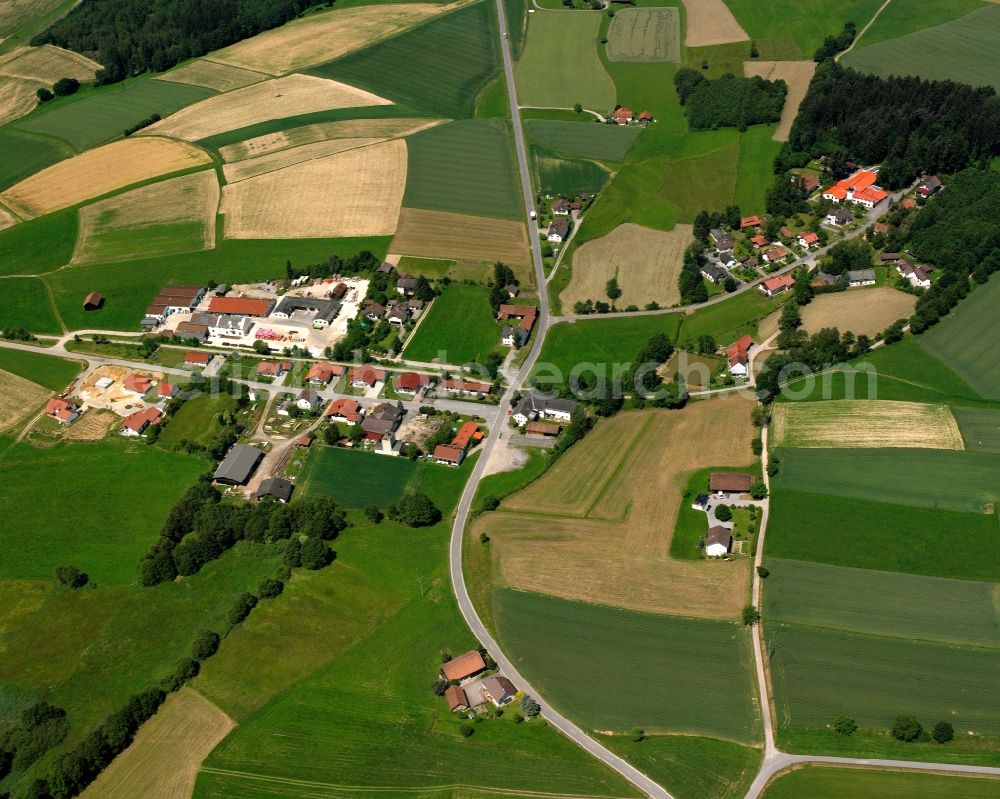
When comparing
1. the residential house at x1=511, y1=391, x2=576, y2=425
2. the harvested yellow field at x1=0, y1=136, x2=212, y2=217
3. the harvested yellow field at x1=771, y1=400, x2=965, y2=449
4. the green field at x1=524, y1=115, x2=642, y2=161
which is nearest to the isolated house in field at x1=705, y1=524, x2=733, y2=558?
the harvested yellow field at x1=771, y1=400, x2=965, y2=449

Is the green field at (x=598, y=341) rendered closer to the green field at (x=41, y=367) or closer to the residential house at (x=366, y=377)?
the residential house at (x=366, y=377)

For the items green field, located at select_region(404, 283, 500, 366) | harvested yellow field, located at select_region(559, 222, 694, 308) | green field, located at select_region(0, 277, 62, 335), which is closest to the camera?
green field, located at select_region(404, 283, 500, 366)

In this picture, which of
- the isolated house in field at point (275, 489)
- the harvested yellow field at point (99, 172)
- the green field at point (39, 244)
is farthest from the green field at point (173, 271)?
the isolated house in field at point (275, 489)

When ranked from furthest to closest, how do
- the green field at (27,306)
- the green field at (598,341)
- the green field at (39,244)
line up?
the green field at (39,244)
the green field at (27,306)
the green field at (598,341)

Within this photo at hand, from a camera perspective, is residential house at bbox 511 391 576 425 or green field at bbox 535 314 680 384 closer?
residential house at bbox 511 391 576 425

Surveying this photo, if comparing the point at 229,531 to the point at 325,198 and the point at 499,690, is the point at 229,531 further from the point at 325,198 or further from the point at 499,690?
the point at 325,198

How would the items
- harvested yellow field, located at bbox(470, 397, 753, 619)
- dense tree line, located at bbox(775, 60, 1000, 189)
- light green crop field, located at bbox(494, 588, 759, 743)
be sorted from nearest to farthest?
1. light green crop field, located at bbox(494, 588, 759, 743)
2. harvested yellow field, located at bbox(470, 397, 753, 619)
3. dense tree line, located at bbox(775, 60, 1000, 189)

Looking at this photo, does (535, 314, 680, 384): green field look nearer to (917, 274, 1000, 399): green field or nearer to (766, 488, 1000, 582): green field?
(917, 274, 1000, 399): green field
